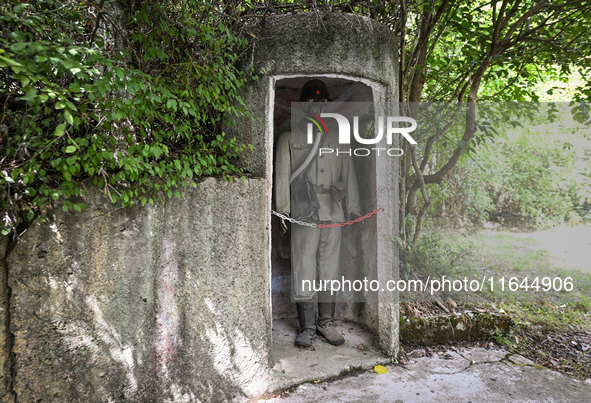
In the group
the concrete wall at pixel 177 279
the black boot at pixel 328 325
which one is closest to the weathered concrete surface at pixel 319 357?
the black boot at pixel 328 325

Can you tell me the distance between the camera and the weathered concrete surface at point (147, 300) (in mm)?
1901

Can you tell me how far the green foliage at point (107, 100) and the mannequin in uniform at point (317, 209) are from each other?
104 centimetres

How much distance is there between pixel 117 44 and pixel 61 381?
1.90 metres

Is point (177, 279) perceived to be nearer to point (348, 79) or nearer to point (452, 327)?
point (348, 79)

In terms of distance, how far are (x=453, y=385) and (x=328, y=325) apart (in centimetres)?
129

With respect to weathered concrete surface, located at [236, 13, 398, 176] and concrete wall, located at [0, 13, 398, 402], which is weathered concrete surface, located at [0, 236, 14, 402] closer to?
concrete wall, located at [0, 13, 398, 402]

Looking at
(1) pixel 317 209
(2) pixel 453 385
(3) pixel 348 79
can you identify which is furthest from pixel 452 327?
(3) pixel 348 79

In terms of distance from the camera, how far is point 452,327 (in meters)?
3.76

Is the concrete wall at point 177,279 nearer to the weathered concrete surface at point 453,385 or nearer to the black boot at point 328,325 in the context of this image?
the weathered concrete surface at point 453,385

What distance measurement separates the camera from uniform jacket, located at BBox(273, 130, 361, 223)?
11.9 ft

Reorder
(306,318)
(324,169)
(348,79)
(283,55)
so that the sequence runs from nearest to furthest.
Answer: (283,55) → (348,79) → (306,318) → (324,169)

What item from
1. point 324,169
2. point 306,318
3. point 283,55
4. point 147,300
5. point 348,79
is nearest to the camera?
point 147,300

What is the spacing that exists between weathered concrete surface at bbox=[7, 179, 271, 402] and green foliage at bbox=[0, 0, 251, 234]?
0.16 meters

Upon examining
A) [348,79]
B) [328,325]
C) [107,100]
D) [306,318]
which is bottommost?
[328,325]
